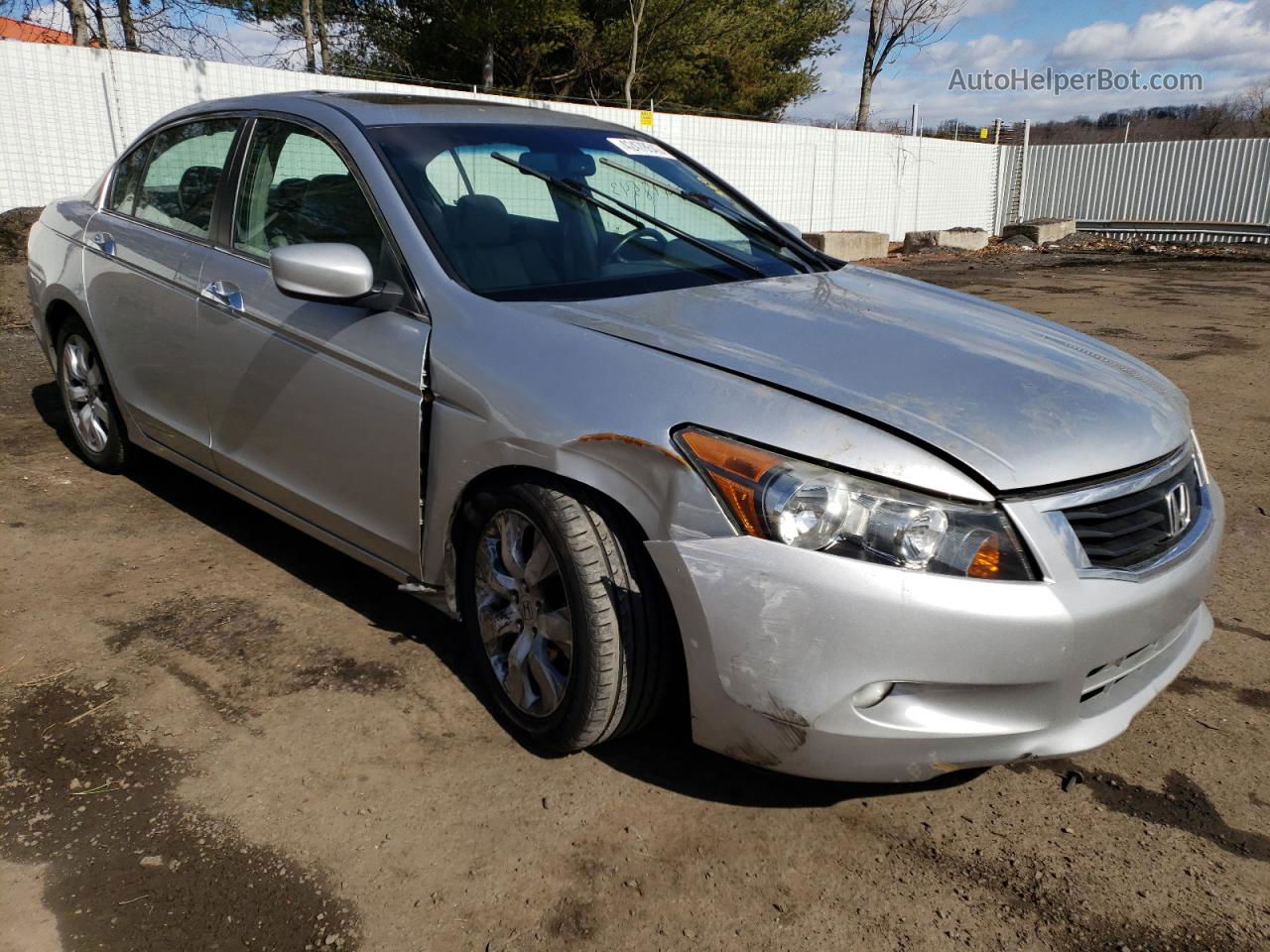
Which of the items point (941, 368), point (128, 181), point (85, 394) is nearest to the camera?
point (941, 368)

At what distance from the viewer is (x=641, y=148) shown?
378 centimetres

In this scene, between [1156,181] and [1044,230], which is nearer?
[1044,230]

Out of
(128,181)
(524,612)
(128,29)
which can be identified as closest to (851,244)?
(128,29)

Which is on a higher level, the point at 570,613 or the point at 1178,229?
the point at 570,613

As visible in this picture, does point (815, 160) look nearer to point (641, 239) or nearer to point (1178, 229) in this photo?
point (1178, 229)

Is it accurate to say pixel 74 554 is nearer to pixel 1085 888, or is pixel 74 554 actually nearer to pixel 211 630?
pixel 211 630

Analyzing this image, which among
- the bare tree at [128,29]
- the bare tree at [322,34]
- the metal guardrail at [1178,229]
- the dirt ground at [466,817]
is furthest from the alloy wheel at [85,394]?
the metal guardrail at [1178,229]

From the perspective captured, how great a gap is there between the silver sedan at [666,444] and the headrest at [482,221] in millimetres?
12

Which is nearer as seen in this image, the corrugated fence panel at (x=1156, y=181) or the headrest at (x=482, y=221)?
the headrest at (x=482, y=221)

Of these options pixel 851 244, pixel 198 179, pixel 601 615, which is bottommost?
pixel 851 244

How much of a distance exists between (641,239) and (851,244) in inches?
620

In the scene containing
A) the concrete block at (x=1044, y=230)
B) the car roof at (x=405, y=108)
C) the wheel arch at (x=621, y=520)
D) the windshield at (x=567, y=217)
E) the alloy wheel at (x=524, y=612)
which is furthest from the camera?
the concrete block at (x=1044, y=230)

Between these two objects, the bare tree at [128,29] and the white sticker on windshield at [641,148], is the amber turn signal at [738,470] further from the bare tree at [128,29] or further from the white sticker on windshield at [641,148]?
the bare tree at [128,29]

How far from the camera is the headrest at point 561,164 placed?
3.36 meters
